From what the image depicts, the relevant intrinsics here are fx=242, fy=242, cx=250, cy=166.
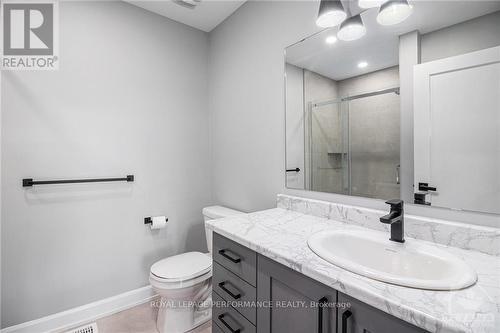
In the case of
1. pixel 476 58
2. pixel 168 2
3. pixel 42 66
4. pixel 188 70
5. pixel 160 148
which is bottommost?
pixel 160 148

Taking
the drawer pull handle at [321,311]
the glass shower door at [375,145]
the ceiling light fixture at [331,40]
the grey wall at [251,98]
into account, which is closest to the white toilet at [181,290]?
the grey wall at [251,98]

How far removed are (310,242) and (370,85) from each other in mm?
856

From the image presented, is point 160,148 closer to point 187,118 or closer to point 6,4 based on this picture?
point 187,118

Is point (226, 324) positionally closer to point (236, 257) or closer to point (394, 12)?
point (236, 257)

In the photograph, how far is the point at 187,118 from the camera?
2.31 m

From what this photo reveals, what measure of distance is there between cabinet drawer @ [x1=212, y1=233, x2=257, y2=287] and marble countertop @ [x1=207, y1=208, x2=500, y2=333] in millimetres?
49

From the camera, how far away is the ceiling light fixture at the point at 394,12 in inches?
43.6

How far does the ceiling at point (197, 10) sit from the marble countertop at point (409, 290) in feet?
6.03

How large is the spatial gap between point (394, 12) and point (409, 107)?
457 mm

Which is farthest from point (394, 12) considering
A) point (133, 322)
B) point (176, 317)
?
point (133, 322)

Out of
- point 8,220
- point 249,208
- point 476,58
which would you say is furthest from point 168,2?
point 476,58

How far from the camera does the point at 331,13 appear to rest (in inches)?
50.1

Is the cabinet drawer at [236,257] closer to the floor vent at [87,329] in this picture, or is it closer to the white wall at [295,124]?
the white wall at [295,124]

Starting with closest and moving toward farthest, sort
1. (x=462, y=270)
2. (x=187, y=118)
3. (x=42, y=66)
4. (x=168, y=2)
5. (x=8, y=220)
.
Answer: (x=462, y=270) < (x=8, y=220) < (x=42, y=66) < (x=168, y=2) < (x=187, y=118)
